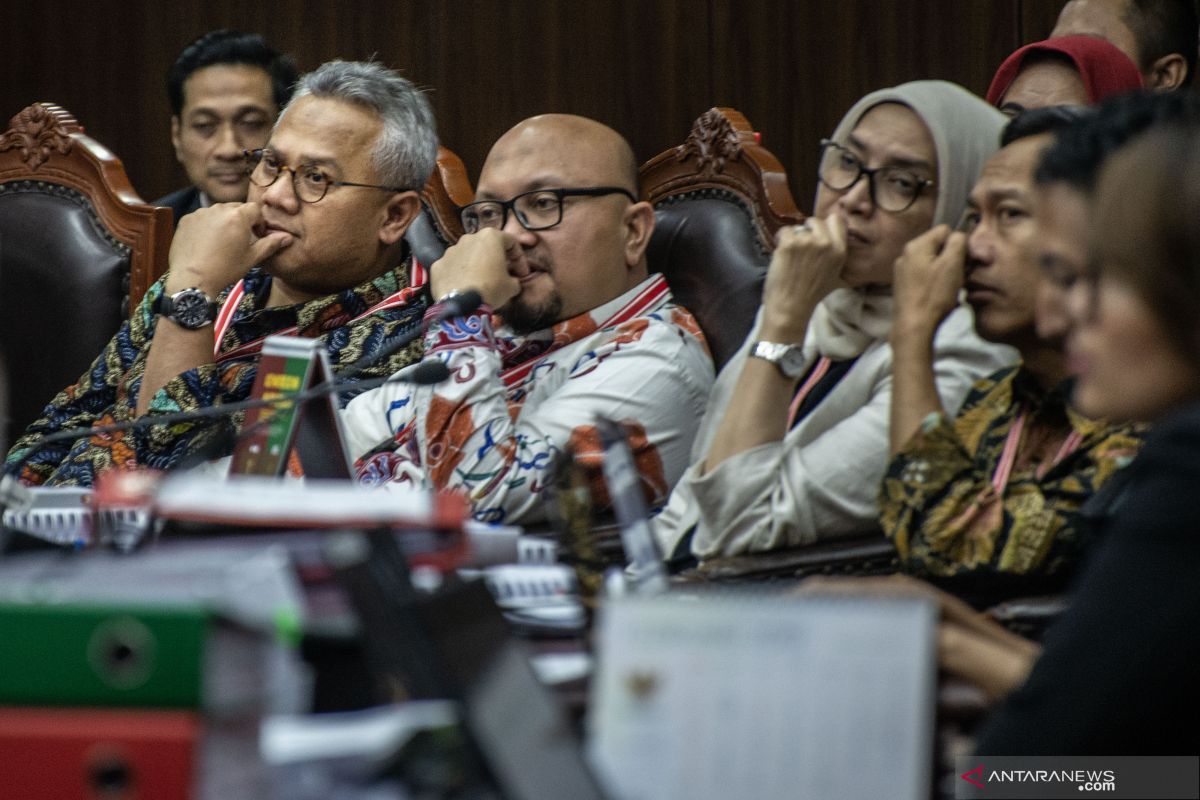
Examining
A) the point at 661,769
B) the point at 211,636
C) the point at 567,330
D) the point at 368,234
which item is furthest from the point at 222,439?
the point at 368,234

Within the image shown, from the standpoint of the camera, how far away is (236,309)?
2809mm

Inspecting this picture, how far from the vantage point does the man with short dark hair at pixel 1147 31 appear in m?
2.74

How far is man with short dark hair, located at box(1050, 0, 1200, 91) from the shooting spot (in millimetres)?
2738

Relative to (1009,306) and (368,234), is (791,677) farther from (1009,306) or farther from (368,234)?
(368,234)

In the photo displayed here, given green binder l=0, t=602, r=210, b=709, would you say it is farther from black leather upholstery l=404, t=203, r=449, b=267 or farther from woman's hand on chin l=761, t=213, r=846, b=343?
black leather upholstery l=404, t=203, r=449, b=267

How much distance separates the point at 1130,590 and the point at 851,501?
102cm

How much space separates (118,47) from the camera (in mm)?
4391

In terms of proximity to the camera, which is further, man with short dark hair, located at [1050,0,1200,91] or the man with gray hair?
man with short dark hair, located at [1050,0,1200,91]

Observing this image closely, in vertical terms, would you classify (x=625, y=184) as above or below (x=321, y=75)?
below

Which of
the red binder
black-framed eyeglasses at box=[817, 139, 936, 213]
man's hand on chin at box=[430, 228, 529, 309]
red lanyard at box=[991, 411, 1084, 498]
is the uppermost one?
black-framed eyeglasses at box=[817, 139, 936, 213]

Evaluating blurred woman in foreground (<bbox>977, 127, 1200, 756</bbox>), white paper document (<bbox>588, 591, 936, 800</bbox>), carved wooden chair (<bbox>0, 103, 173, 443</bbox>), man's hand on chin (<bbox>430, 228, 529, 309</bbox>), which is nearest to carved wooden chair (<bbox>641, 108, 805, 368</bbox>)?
man's hand on chin (<bbox>430, 228, 529, 309</bbox>)

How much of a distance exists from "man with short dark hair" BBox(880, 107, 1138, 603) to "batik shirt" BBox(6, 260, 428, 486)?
1014mm

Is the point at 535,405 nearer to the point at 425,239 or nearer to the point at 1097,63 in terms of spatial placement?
the point at 425,239

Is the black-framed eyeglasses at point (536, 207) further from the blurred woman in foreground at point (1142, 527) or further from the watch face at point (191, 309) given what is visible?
the blurred woman in foreground at point (1142, 527)
